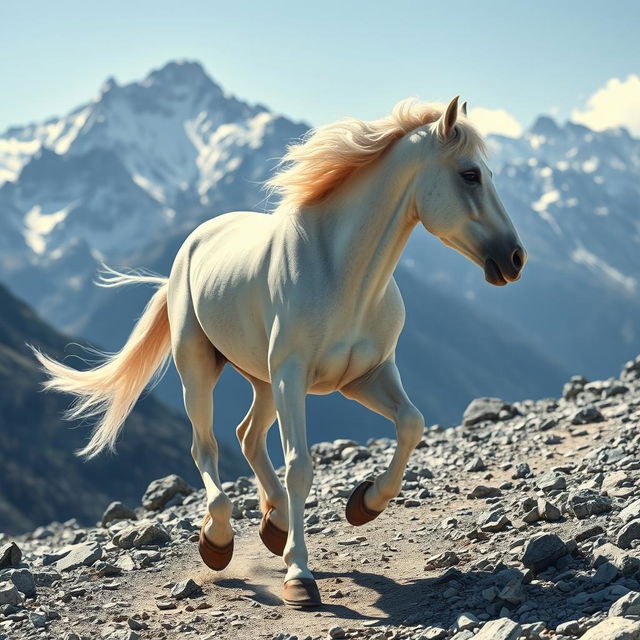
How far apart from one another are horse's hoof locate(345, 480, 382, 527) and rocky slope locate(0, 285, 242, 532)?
124609mm

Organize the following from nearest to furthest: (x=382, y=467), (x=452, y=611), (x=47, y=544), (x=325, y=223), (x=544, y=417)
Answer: (x=452, y=611) → (x=325, y=223) → (x=382, y=467) → (x=544, y=417) → (x=47, y=544)

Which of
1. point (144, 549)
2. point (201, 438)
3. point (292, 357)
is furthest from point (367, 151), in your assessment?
point (144, 549)

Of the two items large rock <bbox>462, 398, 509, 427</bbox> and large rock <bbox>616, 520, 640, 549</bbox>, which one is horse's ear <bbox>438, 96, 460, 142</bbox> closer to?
large rock <bbox>616, 520, 640, 549</bbox>

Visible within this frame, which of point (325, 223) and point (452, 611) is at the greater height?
point (325, 223)

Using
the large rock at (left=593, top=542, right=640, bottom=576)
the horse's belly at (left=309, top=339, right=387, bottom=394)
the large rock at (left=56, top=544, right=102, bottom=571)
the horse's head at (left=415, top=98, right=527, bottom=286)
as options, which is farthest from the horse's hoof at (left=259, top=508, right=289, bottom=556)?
the horse's head at (left=415, top=98, right=527, bottom=286)

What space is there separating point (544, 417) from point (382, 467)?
288 cm

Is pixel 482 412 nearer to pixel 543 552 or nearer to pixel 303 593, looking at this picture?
pixel 543 552

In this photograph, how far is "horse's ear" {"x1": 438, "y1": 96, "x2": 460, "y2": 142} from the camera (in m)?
7.29

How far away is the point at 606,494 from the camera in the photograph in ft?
29.3

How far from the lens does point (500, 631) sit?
19.0 feet

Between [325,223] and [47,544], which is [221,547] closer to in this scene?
[325,223]

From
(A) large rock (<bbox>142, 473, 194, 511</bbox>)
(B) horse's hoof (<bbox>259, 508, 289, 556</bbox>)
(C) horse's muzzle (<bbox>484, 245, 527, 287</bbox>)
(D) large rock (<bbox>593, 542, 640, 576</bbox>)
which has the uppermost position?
(C) horse's muzzle (<bbox>484, 245, 527, 287</bbox>)

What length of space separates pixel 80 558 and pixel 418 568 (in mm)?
3554

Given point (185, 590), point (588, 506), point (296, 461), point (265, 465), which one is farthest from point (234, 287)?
point (588, 506)
